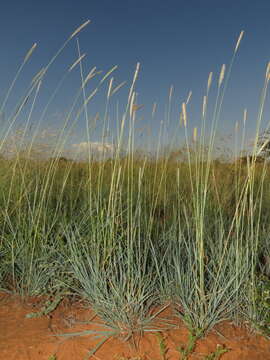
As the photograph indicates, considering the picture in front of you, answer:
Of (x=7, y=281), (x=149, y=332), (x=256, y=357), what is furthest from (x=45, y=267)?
(x=256, y=357)

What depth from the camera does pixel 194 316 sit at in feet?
6.13

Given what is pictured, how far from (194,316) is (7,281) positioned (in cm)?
130

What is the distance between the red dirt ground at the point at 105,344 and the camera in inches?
69.5

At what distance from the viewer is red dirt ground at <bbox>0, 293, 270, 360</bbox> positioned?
1.76m

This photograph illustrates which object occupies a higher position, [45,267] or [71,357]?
[45,267]

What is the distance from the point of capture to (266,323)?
190 cm

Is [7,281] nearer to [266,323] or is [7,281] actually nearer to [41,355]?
[41,355]

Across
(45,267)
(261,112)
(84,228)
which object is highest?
(261,112)

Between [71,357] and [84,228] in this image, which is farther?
[84,228]

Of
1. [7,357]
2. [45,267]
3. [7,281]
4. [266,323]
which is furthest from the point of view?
[7,281]

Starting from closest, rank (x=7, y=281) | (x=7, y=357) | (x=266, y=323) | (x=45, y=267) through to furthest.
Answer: (x=7, y=357), (x=266, y=323), (x=45, y=267), (x=7, y=281)

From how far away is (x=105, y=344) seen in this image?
71.6 inches

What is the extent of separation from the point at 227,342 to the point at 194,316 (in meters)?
0.20

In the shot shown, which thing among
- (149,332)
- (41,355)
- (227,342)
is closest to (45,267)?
(41,355)
